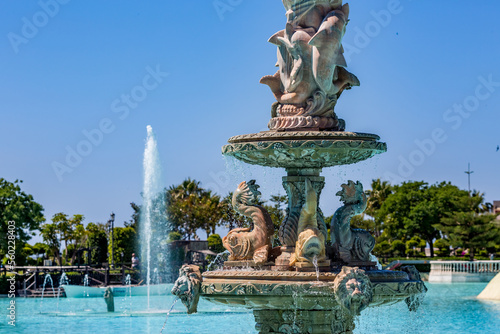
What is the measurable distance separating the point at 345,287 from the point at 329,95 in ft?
8.13

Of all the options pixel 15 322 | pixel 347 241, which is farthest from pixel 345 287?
pixel 15 322

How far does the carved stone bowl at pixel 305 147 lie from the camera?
9.69 m

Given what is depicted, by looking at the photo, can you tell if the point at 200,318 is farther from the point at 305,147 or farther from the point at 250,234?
the point at 305,147

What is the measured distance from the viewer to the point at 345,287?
920cm

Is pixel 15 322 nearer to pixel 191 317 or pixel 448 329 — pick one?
pixel 191 317

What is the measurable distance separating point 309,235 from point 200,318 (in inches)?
594

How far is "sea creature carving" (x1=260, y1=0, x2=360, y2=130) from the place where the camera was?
33.9ft

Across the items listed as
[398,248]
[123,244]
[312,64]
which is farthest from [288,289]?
[398,248]

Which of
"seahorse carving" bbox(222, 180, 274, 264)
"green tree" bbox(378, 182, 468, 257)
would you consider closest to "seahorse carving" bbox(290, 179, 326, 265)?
"seahorse carving" bbox(222, 180, 274, 264)

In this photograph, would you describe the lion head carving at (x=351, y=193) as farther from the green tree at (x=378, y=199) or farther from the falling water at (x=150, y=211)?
the green tree at (x=378, y=199)

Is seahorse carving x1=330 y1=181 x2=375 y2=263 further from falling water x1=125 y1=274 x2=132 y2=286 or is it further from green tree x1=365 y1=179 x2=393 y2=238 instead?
green tree x1=365 y1=179 x2=393 y2=238

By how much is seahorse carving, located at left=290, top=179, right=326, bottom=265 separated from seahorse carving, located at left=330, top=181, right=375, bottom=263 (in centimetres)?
34

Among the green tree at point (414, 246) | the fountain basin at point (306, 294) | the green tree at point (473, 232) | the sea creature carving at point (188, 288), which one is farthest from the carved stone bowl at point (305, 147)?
the green tree at point (414, 246)

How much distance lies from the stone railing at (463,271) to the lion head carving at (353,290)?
3466cm
